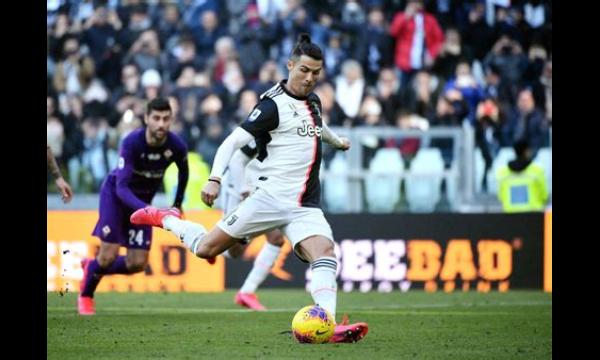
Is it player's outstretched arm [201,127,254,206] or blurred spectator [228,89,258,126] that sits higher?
blurred spectator [228,89,258,126]

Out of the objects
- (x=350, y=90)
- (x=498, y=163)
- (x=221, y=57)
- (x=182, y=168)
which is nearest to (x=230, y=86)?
(x=221, y=57)

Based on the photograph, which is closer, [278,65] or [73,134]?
[73,134]

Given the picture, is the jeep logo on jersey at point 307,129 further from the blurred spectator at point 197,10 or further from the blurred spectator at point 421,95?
the blurred spectator at point 197,10

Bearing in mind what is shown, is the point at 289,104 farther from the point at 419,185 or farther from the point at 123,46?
the point at 123,46

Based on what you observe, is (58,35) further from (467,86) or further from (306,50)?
(306,50)

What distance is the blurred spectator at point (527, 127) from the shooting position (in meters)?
18.7

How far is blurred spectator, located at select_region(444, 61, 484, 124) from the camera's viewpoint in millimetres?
19875

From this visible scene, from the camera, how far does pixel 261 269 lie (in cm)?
1441

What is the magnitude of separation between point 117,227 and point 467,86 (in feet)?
27.2

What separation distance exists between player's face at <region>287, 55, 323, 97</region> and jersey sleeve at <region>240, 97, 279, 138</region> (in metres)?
0.25

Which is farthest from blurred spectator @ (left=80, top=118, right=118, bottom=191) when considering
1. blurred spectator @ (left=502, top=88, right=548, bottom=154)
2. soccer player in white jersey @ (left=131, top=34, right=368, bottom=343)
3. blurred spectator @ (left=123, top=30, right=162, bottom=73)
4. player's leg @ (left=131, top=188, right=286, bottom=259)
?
soccer player in white jersey @ (left=131, top=34, right=368, bottom=343)

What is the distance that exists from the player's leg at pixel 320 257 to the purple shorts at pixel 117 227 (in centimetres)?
347

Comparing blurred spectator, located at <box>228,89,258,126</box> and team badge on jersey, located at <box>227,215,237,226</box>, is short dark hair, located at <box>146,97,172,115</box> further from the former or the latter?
blurred spectator, located at <box>228,89,258,126</box>

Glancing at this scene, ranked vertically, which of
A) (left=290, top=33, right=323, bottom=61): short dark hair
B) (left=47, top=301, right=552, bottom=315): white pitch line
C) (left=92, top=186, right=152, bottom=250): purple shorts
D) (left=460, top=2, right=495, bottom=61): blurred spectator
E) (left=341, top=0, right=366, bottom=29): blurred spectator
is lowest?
(left=47, top=301, right=552, bottom=315): white pitch line
